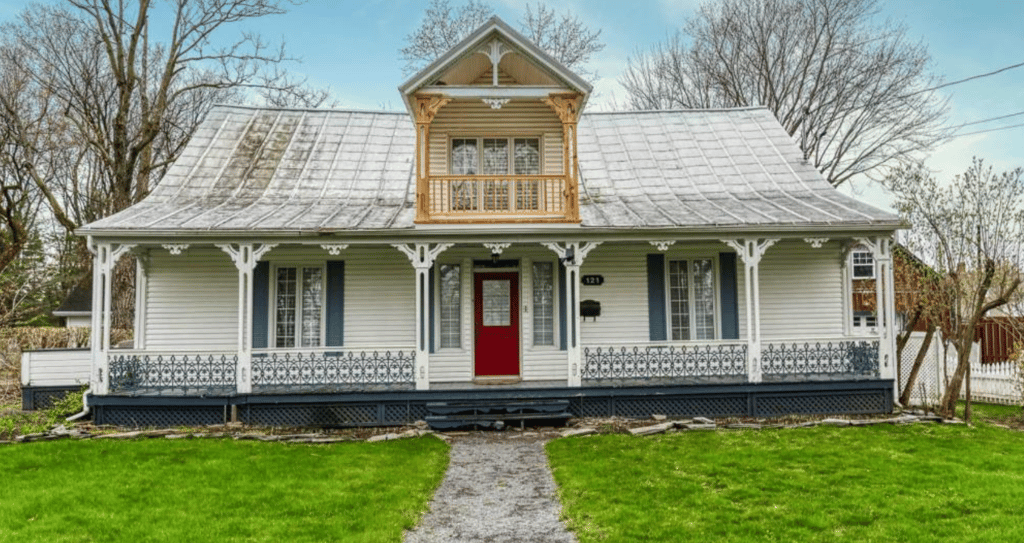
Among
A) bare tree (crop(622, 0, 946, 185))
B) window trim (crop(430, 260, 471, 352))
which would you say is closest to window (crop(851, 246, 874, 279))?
bare tree (crop(622, 0, 946, 185))

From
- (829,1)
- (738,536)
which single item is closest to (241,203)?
(738,536)

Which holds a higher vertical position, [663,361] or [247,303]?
[247,303]

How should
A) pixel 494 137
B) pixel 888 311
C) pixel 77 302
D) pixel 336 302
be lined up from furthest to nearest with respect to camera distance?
pixel 77 302, pixel 494 137, pixel 336 302, pixel 888 311

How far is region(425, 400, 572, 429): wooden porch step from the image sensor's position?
1095cm

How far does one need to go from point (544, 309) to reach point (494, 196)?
103 inches

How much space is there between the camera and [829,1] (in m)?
25.7

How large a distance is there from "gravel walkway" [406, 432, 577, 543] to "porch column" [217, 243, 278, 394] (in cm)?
405

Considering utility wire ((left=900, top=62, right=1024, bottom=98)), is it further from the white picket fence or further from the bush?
the bush

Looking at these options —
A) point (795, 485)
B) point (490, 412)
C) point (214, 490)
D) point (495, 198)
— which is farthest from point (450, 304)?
point (795, 485)

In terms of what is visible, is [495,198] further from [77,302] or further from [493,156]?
[77,302]

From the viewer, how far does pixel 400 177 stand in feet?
48.4

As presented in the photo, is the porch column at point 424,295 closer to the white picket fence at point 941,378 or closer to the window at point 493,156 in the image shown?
the window at point 493,156

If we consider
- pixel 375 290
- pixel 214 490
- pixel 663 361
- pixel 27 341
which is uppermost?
pixel 375 290

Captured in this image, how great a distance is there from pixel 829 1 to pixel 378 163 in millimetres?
20037
